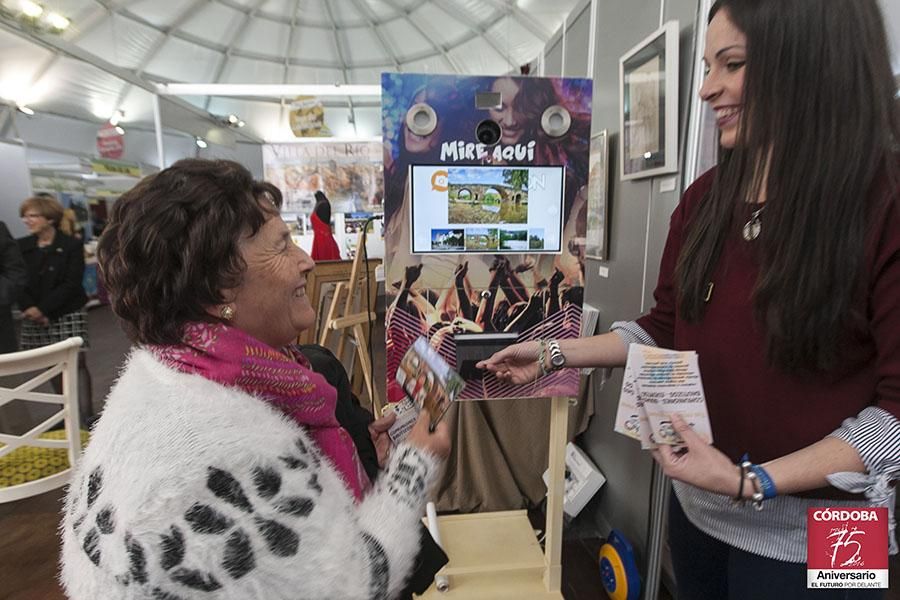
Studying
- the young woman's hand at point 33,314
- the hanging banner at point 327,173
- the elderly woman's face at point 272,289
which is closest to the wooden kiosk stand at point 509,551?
the elderly woman's face at point 272,289

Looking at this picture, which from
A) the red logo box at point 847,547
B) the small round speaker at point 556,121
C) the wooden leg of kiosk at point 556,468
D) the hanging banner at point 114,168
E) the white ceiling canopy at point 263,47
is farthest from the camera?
the hanging banner at point 114,168

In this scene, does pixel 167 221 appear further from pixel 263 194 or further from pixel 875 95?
pixel 875 95

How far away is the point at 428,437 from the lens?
0.96m

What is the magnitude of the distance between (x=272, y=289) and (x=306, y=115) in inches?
225

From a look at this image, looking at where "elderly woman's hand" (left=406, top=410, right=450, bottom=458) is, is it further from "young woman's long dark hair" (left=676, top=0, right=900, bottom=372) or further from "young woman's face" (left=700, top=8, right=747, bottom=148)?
"young woman's face" (left=700, top=8, right=747, bottom=148)

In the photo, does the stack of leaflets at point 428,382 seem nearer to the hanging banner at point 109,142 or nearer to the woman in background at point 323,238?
the woman in background at point 323,238

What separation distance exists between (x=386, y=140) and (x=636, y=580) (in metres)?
1.78

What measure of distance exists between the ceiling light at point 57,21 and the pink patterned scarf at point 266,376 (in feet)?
21.1

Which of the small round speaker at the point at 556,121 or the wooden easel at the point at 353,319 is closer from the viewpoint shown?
the small round speaker at the point at 556,121

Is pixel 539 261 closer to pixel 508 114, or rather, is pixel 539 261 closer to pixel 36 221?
pixel 508 114

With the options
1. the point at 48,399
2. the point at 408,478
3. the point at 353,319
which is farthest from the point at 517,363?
the point at 48,399

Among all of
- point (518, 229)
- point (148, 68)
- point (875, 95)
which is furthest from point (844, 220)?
point (148, 68)

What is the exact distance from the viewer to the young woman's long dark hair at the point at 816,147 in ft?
2.29

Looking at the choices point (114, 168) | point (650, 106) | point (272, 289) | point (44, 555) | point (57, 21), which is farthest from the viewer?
point (114, 168)
